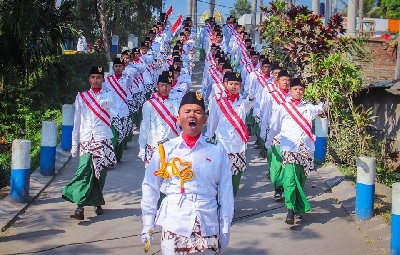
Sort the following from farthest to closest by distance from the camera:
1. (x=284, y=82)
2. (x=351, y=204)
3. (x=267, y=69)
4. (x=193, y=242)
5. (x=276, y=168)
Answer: (x=267, y=69)
(x=284, y=82)
(x=276, y=168)
(x=351, y=204)
(x=193, y=242)

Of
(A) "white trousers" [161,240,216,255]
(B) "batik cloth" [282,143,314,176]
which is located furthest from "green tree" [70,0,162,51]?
(A) "white trousers" [161,240,216,255]

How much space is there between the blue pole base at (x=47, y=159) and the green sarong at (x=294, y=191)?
4145mm

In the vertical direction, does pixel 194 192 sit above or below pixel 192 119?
below

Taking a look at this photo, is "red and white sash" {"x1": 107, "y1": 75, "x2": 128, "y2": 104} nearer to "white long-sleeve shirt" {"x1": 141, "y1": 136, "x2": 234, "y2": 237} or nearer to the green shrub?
the green shrub

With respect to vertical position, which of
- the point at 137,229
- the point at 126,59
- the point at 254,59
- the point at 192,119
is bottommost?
the point at 137,229

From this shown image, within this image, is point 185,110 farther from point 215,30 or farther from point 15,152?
point 215,30

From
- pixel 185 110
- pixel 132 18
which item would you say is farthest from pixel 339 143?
pixel 132 18

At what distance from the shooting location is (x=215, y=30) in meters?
25.6

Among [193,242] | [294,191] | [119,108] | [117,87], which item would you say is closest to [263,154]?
[119,108]

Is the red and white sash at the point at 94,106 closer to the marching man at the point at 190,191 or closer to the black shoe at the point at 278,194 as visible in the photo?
the black shoe at the point at 278,194

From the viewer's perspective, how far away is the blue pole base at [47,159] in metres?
10.4

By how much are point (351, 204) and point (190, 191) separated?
16.4 ft

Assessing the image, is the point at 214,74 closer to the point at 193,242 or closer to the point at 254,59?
the point at 254,59

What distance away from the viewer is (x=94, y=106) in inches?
336
